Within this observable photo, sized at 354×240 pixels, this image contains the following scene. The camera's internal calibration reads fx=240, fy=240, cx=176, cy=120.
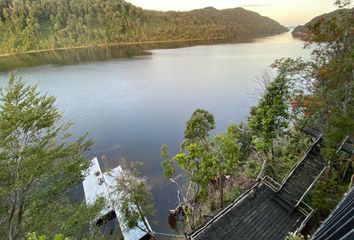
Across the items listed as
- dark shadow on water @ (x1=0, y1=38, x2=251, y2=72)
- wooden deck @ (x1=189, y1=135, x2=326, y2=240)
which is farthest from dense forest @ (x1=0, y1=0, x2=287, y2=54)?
wooden deck @ (x1=189, y1=135, x2=326, y2=240)

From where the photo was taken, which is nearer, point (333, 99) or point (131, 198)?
point (333, 99)

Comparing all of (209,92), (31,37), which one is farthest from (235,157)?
(31,37)

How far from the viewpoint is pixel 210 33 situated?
5714 inches

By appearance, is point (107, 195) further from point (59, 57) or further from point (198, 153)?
point (59, 57)

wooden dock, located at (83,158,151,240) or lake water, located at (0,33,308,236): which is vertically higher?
wooden dock, located at (83,158,151,240)

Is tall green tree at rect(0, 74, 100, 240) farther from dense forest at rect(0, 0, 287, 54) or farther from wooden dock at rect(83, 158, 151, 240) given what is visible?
dense forest at rect(0, 0, 287, 54)

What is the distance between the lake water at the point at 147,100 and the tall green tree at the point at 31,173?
273 inches

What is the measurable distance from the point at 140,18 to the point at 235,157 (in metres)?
144

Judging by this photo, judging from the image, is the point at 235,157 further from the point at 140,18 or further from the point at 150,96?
the point at 140,18

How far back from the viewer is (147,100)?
129ft

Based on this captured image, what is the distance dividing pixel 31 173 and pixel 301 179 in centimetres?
1366

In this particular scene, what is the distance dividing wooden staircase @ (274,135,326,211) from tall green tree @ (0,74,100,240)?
34.1ft

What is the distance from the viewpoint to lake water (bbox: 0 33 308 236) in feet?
84.5

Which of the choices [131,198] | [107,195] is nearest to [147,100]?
[107,195]
